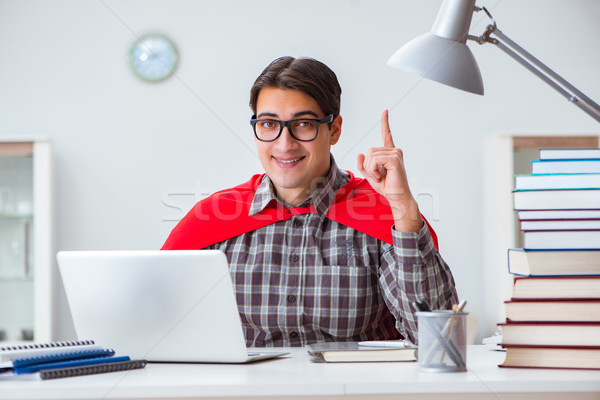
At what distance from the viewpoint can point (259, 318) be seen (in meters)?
1.74

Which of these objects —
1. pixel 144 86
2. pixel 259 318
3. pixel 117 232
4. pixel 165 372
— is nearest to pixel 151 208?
pixel 117 232

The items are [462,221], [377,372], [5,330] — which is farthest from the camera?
[462,221]

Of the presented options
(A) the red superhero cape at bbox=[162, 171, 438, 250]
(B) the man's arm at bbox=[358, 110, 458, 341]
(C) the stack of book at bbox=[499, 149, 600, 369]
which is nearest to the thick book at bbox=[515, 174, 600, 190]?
(C) the stack of book at bbox=[499, 149, 600, 369]

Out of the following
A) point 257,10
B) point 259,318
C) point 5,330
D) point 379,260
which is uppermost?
point 257,10

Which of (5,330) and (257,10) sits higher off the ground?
(257,10)

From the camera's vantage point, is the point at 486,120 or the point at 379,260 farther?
the point at 486,120

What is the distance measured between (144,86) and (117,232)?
0.80m

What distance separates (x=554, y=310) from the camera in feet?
3.42

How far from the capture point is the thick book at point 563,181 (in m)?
1.09

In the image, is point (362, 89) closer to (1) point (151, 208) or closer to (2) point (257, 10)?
A: (2) point (257, 10)

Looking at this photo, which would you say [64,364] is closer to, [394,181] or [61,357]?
[61,357]

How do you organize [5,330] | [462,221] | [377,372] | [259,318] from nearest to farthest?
[377,372]
[259,318]
[5,330]
[462,221]

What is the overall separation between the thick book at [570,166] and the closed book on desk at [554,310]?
0.22m

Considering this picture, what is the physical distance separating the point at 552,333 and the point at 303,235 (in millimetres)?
865
